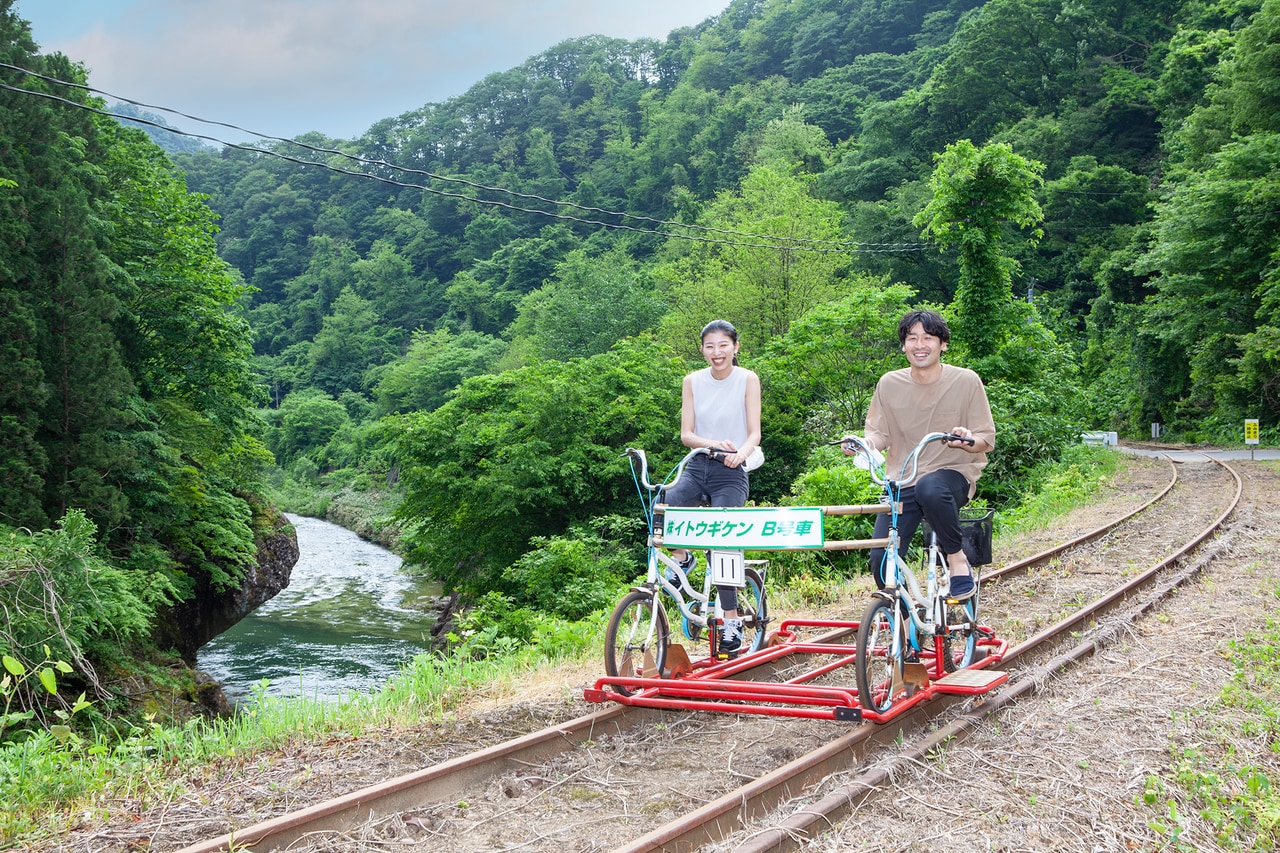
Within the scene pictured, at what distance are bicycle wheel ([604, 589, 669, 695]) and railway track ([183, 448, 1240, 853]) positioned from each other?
259 mm

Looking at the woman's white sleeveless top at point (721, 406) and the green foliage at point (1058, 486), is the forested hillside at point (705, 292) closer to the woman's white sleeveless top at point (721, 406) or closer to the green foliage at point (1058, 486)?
the green foliage at point (1058, 486)

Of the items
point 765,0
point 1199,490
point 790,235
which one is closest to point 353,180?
point 765,0

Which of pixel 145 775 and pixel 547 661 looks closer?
pixel 145 775

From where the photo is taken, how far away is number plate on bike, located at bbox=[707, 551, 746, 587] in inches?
202

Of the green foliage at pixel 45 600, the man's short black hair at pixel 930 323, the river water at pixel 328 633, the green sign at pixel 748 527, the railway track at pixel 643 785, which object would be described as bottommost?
the river water at pixel 328 633

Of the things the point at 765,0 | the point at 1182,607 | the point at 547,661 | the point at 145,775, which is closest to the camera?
the point at 145,775

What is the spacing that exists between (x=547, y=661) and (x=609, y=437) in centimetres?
1664

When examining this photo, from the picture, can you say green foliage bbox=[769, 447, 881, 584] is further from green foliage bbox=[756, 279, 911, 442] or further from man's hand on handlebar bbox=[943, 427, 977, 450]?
green foliage bbox=[756, 279, 911, 442]

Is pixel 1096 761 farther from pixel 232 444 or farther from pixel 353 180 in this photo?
pixel 353 180

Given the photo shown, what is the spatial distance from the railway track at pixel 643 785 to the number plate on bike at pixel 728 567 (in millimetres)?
757

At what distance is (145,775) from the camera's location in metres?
4.07

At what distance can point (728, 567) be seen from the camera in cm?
513

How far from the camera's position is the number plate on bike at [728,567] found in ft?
16.8

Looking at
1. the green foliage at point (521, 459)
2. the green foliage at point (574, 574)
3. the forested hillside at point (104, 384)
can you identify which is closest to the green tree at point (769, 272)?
the green foliage at point (521, 459)
